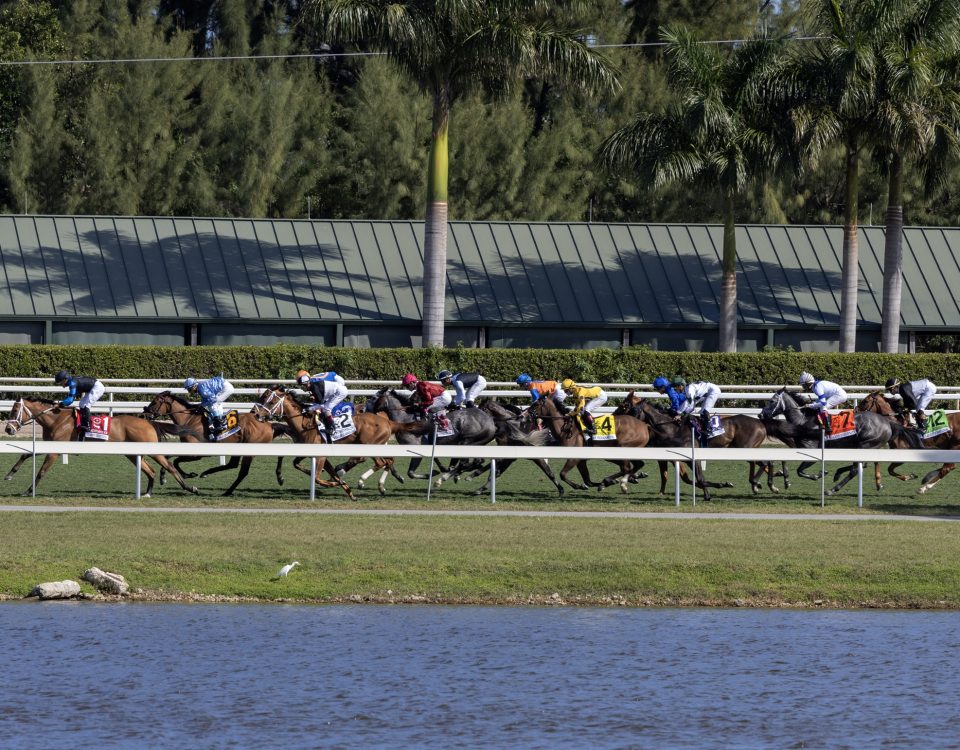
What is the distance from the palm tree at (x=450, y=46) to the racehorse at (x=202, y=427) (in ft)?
43.2

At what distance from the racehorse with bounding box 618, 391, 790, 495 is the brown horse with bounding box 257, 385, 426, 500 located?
3.29 metres

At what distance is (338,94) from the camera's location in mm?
56031

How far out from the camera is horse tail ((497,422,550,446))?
23.8 metres

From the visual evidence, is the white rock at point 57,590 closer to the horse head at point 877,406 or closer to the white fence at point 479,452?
the white fence at point 479,452

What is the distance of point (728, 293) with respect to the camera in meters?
38.8

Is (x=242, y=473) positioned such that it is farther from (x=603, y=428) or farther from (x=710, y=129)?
(x=710, y=129)

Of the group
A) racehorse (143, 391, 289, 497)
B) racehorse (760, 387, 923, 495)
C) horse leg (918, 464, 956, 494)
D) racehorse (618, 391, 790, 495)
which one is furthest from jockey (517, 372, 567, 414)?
horse leg (918, 464, 956, 494)

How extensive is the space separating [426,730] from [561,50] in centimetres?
2537

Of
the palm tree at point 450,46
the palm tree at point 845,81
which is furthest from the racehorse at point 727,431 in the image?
the palm tree at point 845,81

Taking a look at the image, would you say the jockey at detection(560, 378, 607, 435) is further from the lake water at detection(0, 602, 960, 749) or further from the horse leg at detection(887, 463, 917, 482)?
the lake water at detection(0, 602, 960, 749)

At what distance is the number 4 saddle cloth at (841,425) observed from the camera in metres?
24.2

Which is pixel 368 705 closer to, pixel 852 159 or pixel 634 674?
pixel 634 674

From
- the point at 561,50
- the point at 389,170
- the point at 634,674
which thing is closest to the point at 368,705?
the point at 634,674

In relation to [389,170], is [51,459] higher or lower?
lower
